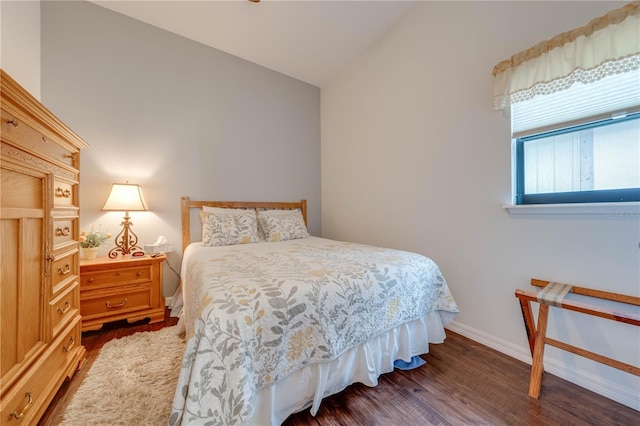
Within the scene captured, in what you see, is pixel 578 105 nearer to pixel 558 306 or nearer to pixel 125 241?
pixel 558 306

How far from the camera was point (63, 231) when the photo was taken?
4.54 feet

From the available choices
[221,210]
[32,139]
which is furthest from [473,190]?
[32,139]

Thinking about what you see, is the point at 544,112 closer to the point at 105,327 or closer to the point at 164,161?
the point at 164,161

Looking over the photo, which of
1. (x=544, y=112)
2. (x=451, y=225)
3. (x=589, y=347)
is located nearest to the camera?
(x=589, y=347)

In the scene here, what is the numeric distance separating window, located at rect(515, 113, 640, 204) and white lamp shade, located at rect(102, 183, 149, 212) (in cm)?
316

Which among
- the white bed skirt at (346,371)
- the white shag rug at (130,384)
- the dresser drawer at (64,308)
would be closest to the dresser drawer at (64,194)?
the dresser drawer at (64,308)

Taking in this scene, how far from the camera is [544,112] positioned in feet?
5.24

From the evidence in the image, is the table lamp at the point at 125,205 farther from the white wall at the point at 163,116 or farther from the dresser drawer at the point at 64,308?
the dresser drawer at the point at 64,308

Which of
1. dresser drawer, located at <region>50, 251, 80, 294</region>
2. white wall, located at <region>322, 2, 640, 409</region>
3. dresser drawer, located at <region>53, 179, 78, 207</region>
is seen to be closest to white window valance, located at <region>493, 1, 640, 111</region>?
white wall, located at <region>322, 2, 640, 409</region>

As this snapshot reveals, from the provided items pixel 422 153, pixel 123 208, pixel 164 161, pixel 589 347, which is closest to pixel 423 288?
pixel 589 347

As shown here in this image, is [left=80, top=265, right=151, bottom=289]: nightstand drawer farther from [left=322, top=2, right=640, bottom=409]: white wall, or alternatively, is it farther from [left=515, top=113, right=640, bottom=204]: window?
[left=515, top=113, right=640, bottom=204]: window

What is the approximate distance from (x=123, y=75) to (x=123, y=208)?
136cm

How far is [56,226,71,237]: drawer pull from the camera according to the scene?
1323 mm

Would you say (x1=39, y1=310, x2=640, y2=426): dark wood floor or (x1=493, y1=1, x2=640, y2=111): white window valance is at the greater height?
(x1=493, y1=1, x2=640, y2=111): white window valance
